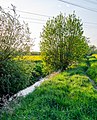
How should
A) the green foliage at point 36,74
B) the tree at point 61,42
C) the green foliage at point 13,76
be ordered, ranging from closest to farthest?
the green foliage at point 13,76 → the green foliage at point 36,74 → the tree at point 61,42

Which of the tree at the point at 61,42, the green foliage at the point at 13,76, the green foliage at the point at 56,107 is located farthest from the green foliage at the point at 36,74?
the green foliage at the point at 56,107

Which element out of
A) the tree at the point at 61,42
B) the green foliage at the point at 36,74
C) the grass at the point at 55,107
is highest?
the tree at the point at 61,42

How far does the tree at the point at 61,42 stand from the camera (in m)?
29.3

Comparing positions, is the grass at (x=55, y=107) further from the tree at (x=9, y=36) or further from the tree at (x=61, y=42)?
the tree at (x=61, y=42)

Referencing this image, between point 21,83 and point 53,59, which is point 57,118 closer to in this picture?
point 21,83

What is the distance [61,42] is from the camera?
2931 cm

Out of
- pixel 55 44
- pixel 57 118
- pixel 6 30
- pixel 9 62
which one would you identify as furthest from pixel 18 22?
pixel 55 44

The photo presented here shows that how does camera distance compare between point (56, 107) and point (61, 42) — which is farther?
point (61, 42)

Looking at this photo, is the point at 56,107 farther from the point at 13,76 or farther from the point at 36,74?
the point at 36,74

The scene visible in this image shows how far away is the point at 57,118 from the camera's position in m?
9.61

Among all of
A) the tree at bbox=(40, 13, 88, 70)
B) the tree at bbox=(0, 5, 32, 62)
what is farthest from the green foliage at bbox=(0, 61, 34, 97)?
the tree at bbox=(40, 13, 88, 70)

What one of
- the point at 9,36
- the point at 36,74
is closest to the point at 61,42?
the point at 36,74

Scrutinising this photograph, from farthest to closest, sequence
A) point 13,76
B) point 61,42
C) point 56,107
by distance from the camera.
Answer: point 61,42
point 13,76
point 56,107

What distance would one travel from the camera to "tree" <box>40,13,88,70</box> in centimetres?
→ 2927
